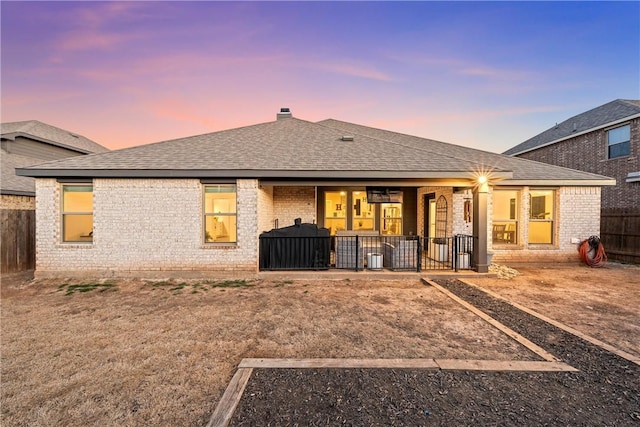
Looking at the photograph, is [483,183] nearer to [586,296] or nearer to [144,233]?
[586,296]

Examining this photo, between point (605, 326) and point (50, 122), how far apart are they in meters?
28.3

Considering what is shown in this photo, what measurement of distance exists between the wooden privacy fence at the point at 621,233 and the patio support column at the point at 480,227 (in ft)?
23.8

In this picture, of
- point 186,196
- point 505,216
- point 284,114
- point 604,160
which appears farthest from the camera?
point 604,160

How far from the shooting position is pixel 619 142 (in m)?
13.6

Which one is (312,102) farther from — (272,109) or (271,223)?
(271,223)

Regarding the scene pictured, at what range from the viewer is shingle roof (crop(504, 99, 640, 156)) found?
45.0ft

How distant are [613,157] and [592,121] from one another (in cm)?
311

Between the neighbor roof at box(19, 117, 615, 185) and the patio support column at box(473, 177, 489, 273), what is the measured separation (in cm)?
68

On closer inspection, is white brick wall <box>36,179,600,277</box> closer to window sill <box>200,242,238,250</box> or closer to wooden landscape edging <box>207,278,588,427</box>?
window sill <box>200,242,238,250</box>

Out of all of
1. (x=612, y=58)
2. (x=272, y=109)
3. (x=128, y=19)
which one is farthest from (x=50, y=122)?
(x=612, y=58)

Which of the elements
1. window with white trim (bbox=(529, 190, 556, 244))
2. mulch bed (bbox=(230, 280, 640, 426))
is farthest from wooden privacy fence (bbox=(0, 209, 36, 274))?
window with white trim (bbox=(529, 190, 556, 244))

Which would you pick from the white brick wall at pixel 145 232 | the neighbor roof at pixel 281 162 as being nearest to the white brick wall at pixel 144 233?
the white brick wall at pixel 145 232

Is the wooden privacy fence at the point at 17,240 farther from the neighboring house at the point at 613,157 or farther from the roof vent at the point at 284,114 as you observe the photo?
the neighboring house at the point at 613,157

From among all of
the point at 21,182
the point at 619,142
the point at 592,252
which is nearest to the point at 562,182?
the point at 592,252
